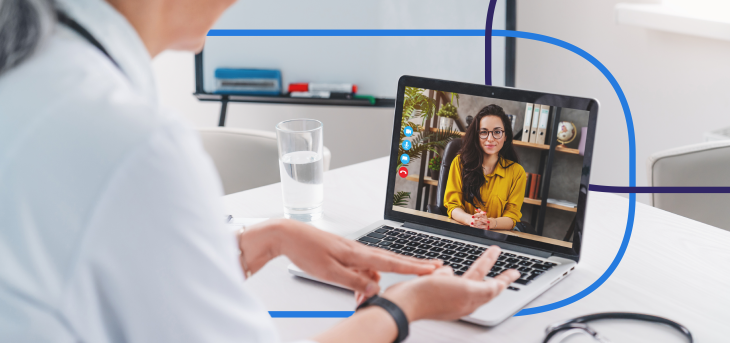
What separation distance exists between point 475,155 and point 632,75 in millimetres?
1342

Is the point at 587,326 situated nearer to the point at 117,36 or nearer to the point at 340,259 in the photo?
the point at 340,259

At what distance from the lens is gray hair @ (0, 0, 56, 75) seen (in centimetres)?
38

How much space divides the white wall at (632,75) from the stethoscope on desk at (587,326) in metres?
1.33

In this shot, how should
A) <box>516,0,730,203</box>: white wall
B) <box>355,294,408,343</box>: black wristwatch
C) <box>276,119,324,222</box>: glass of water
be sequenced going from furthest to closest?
<box>516,0,730,203</box>: white wall < <box>276,119,324,222</box>: glass of water < <box>355,294,408,343</box>: black wristwatch

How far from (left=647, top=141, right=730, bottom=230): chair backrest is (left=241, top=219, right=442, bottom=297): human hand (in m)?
0.84

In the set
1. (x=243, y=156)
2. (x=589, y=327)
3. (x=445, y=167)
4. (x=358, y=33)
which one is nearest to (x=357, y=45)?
(x=243, y=156)

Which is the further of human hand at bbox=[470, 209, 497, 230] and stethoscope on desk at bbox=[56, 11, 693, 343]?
human hand at bbox=[470, 209, 497, 230]

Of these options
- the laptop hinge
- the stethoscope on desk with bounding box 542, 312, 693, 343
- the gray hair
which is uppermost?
the gray hair

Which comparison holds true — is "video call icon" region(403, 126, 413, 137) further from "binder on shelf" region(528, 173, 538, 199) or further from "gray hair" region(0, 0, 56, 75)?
"gray hair" region(0, 0, 56, 75)

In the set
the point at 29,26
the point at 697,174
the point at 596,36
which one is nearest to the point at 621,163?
the point at 596,36

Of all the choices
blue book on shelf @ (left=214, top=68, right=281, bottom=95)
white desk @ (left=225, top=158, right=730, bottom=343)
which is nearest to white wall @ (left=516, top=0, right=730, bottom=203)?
white desk @ (left=225, top=158, right=730, bottom=343)

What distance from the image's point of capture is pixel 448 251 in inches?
34.5

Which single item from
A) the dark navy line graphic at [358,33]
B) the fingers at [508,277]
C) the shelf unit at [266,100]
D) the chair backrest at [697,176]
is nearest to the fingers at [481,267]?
the fingers at [508,277]

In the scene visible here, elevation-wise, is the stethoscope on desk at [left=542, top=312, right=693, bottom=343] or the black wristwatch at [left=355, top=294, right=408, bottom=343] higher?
the black wristwatch at [left=355, top=294, right=408, bottom=343]
